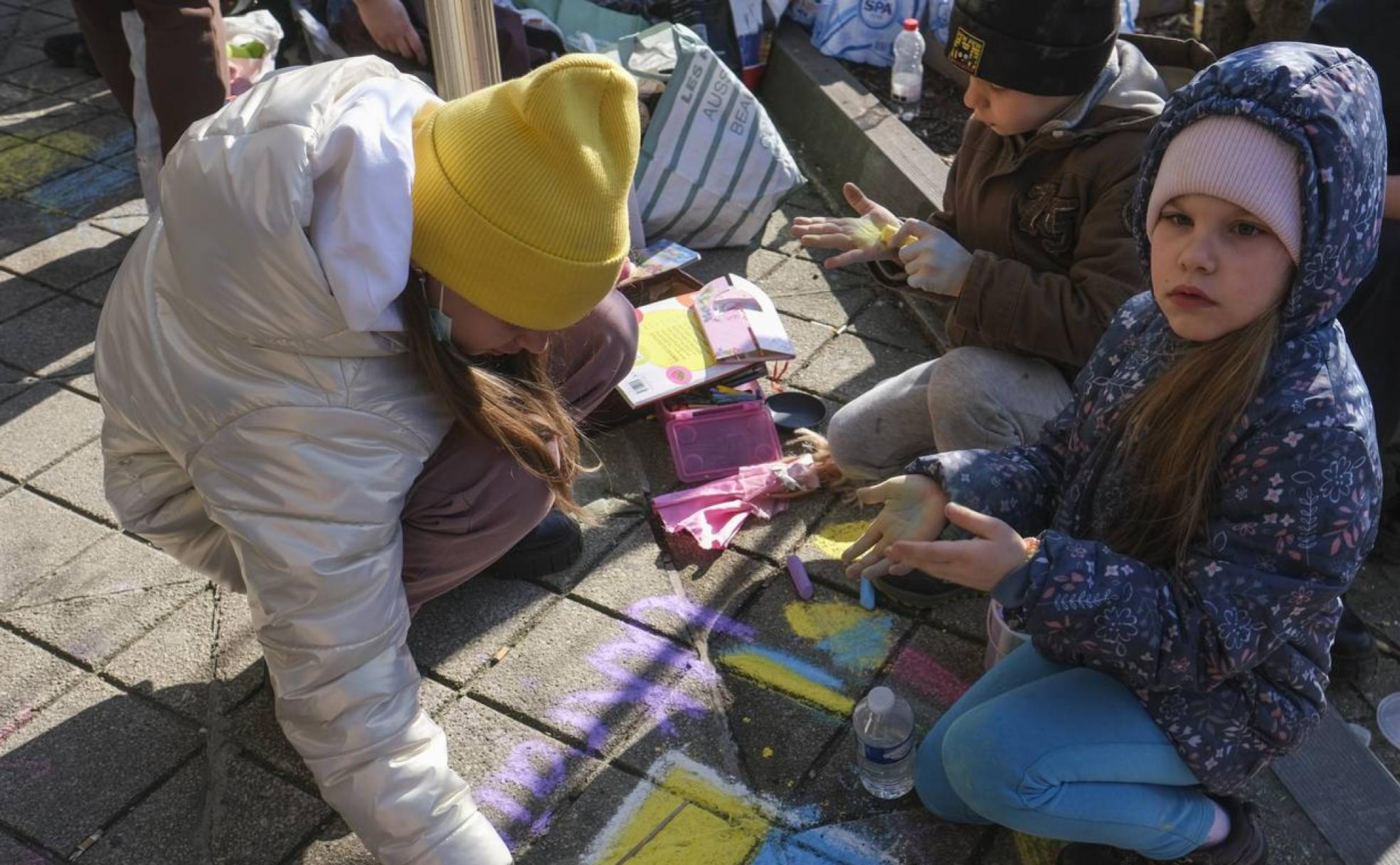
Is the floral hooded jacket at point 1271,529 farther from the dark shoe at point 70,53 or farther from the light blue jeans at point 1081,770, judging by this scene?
the dark shoe at point 70,53

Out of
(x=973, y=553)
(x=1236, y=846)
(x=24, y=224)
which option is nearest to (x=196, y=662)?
(x=973, y=553)

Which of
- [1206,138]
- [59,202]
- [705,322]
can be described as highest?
[1206,138]

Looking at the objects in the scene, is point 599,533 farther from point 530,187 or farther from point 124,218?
point 124,218

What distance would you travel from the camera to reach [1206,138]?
1.62 m

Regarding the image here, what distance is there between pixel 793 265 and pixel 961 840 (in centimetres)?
214

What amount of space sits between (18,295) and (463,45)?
1795mm

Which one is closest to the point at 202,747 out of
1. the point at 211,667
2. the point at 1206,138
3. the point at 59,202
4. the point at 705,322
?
the point at 211,667

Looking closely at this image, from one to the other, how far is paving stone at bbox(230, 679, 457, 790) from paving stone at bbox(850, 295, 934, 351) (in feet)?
5.56

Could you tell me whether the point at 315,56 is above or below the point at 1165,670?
below

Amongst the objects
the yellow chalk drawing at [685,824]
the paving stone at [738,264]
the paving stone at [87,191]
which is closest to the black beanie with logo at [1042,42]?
the paving stone at [738,264]

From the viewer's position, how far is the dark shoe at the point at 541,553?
2500mm

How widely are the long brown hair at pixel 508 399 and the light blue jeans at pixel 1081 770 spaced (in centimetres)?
80

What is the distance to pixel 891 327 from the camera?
346 centimetres

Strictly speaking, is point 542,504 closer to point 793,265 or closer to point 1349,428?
point 1349,428
